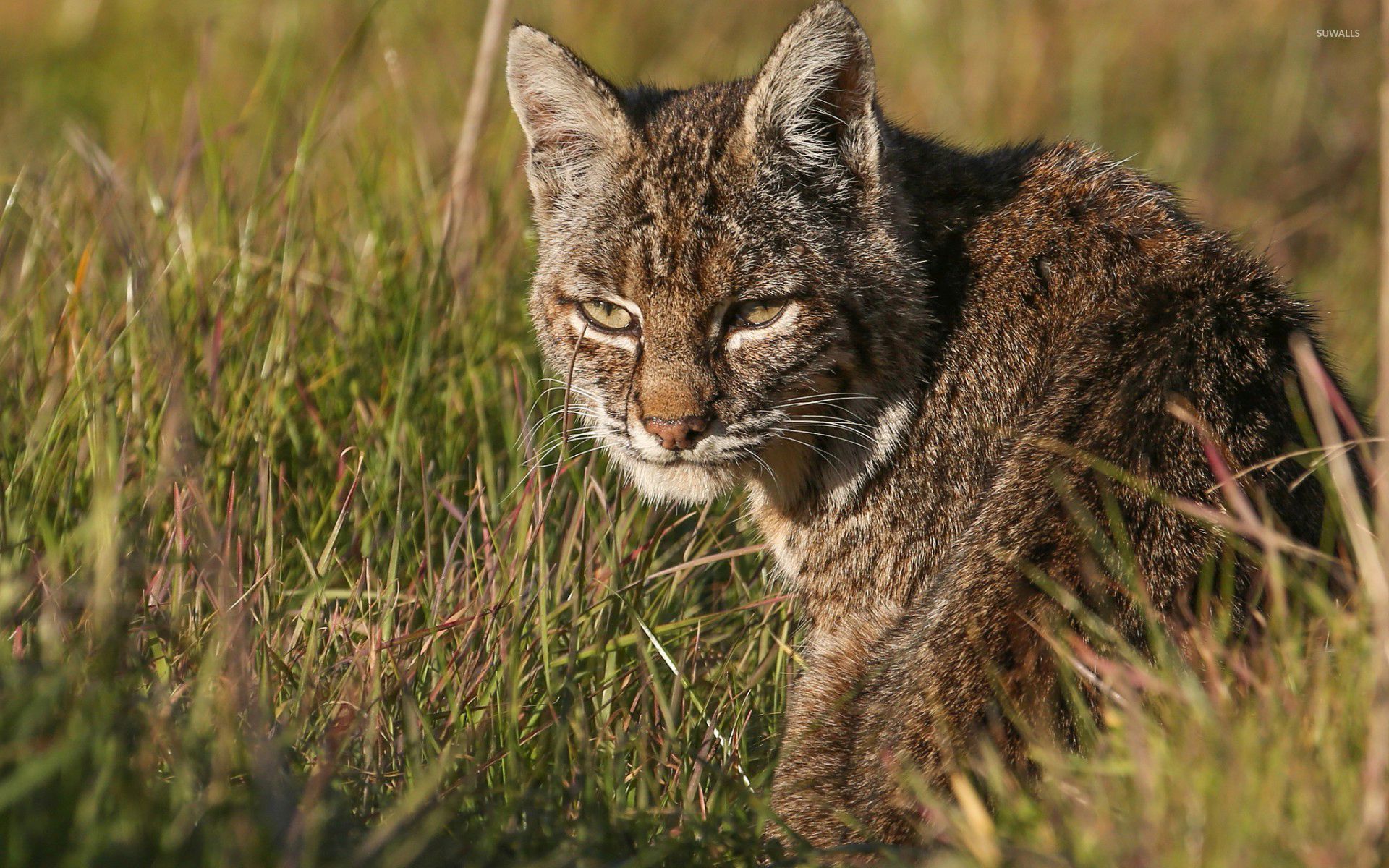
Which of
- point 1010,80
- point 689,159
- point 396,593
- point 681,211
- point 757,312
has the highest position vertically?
point 1010,80

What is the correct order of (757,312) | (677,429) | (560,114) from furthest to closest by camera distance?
(560,114) < (757,312) < (677,429)

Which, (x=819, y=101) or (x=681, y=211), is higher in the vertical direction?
(x=819, y=101)

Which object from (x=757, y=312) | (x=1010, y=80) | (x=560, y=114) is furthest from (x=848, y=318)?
(x=1010, y=80)

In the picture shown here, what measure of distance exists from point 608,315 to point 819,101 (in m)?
0.90

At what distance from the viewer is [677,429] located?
389 centimetres

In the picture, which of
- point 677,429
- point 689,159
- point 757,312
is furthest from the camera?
point 689,159

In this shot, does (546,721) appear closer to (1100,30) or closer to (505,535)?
(505,535)

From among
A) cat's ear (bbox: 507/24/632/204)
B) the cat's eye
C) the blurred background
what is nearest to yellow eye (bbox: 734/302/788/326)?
the cat's eye

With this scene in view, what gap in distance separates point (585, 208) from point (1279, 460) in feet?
7.10

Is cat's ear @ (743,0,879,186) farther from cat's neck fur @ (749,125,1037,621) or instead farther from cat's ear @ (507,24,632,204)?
cat's ear @ (507,24,632,204)

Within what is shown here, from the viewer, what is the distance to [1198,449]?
3266mm

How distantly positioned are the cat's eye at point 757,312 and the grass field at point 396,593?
70 cm

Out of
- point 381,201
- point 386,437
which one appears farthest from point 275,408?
point 381,201

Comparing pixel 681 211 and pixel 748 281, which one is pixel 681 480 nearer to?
pixel 748 281
